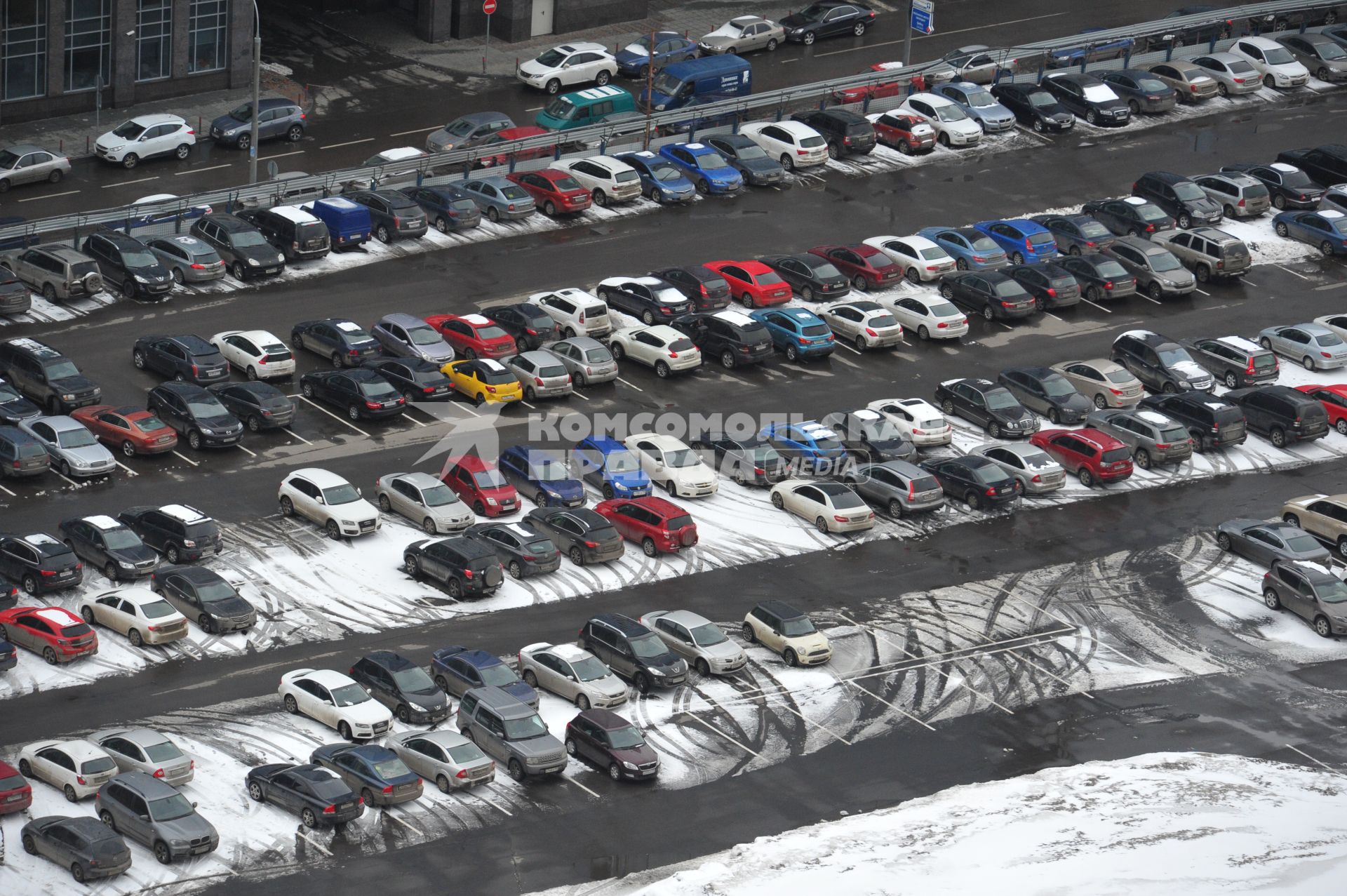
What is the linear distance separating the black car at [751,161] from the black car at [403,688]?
3477 centimetres

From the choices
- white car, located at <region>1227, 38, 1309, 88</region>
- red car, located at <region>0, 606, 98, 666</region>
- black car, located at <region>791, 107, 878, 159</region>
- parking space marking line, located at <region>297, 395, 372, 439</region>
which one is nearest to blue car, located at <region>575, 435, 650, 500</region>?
parking space marking line, located at <region>297, 395, 372, 439</region>

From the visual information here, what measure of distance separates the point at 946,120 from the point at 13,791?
50.9 m

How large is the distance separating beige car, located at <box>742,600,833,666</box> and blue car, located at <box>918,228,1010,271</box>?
24.6 metres

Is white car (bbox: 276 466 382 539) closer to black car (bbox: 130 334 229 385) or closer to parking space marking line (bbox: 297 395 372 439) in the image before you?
parking space marking line (bbox: 297 395 372 439)

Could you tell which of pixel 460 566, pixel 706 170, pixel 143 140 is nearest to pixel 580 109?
pixel 706 170

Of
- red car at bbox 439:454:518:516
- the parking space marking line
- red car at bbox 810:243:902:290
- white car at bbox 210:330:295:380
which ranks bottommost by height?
the parking space marking line

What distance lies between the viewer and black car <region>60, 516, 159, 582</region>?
58.3 meters

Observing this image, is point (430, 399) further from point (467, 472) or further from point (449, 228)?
point (449, 228)

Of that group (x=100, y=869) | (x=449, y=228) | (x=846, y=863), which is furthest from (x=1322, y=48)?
(x=100, y=869)

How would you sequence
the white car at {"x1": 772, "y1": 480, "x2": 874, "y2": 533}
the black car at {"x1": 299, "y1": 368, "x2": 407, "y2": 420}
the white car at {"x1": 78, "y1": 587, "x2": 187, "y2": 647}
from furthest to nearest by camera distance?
the black car at {"x1": 299, "y1": 368, "x2": 407, "y2": 420} < the white car at {"x1": 772, "y1": 480, "x2": 874, "y2": 533} < the white car at {"x1": 78, "y1": 587, "x2": 187, "y2": 647}

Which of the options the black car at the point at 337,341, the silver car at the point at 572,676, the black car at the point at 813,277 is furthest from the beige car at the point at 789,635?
the black car at the point at 813,277

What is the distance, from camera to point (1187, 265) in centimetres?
8162

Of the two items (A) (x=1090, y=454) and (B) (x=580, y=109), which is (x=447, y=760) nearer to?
(A) (x=1090, y=454)

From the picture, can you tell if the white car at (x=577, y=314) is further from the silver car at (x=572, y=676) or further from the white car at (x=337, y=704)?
the white car at (x=337, y=704)
